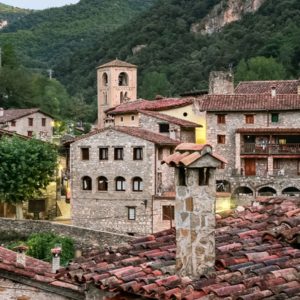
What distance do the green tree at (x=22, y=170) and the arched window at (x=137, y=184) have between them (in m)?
5.57

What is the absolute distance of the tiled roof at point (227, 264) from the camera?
822 cm

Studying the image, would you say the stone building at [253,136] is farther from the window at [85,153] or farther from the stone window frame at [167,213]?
the window at [85,153]

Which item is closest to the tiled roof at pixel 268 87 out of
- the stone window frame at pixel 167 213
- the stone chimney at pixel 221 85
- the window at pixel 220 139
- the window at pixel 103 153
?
the stone chimney at pixel 221 85

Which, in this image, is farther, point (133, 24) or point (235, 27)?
point (133, 24)

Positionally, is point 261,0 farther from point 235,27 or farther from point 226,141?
point 226,141

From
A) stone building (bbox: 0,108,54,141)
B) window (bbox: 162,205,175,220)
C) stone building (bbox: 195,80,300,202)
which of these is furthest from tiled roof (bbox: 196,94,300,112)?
stone building (bbox: 0,108,54,141)

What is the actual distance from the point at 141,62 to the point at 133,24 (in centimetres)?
1694

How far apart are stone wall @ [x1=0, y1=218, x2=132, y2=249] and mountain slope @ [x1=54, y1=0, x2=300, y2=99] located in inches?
2293

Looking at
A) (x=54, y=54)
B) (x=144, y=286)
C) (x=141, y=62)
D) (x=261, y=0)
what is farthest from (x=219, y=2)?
(x=144, y=286)

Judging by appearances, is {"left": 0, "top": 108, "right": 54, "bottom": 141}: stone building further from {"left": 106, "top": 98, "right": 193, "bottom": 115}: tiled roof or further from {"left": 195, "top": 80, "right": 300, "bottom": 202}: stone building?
{"left": 195, "top": 80, "right": 300, "bottom": 202}: stone building

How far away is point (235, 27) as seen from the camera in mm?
126938

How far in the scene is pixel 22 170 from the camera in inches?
1929

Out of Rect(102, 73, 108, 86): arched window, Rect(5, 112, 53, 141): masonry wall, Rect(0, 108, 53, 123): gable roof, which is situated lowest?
Rect(5, 112, 53, 141): masonry wall

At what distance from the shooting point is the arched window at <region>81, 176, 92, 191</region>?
4988cm
